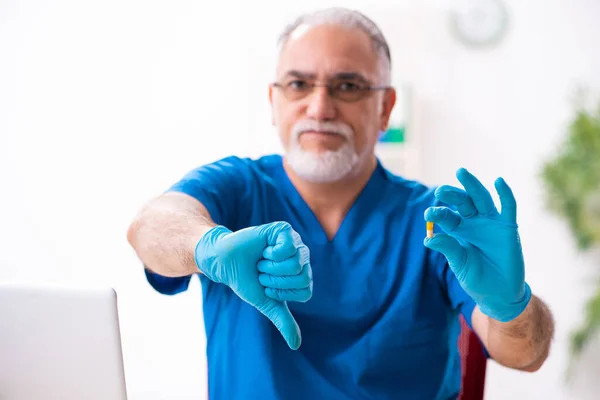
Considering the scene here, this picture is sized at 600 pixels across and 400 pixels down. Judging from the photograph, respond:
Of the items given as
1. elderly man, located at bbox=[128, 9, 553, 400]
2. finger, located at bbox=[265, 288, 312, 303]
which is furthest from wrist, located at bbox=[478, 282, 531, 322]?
finger, located at bbox=[265, 288, 312, 303]

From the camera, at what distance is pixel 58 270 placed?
8.63 feet

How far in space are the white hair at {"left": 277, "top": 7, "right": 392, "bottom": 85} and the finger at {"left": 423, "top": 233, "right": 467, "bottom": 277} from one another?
0.47 metres

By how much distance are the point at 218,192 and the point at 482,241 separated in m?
0.48

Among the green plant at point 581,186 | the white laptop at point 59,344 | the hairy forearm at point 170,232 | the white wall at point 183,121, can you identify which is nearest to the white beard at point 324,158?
the hairy forearm at point 170,232

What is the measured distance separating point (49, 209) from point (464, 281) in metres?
2.22

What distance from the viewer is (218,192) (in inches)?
42.9

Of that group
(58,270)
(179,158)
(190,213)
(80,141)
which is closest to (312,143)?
(190,213)

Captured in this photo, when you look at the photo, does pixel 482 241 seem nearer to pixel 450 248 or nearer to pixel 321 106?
pixel 450 248

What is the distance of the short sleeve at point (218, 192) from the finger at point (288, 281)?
338 mm

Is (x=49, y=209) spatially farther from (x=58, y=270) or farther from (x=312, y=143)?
(x=312, y=143)

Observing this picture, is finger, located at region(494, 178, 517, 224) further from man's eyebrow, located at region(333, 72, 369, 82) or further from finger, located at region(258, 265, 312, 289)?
man's eyebrow, located at region(333, 72, 369, 82)

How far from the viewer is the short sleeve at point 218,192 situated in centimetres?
105

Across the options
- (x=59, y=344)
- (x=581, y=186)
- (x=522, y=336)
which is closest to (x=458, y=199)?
(x=522, y=336)

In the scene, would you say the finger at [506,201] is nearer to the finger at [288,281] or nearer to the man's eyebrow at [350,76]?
the finger at [288,281]
